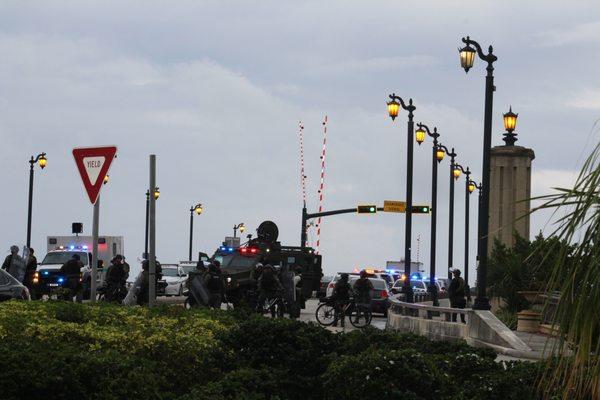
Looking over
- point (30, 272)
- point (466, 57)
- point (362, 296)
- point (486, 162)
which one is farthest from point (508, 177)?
point (30, 272)

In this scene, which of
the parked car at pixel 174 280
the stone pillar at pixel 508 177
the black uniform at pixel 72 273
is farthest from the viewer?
the stone pillar at pixel 508 177

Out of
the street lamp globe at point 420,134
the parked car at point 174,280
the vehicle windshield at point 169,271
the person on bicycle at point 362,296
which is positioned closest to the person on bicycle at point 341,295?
the person on bicycle at point 362,296

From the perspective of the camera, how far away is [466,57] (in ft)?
102

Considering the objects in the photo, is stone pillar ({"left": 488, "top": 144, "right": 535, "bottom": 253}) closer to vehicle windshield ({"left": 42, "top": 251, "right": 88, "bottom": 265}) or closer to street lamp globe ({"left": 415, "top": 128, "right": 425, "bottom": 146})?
street lamp globe ({"left": 415, "top": 128, "right": 425, "bottom": 146})

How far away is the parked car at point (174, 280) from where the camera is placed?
51.1 metres

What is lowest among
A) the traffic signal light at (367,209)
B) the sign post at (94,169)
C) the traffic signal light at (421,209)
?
the sign post at (94,169)

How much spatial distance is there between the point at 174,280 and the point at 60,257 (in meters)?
5.56

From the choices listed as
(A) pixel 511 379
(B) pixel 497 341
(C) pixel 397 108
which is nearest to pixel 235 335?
(A) pixel 511 379

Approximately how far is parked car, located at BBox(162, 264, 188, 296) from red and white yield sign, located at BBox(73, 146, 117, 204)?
37.1 m

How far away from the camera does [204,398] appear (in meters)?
8.91

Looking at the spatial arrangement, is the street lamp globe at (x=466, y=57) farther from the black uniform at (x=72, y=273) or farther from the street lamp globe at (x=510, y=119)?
the black uniform at (x=72, y=273)

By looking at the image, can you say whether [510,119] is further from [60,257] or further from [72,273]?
[60,257]

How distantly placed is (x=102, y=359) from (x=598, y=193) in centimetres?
464

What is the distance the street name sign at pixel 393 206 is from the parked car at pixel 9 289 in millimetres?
45803
